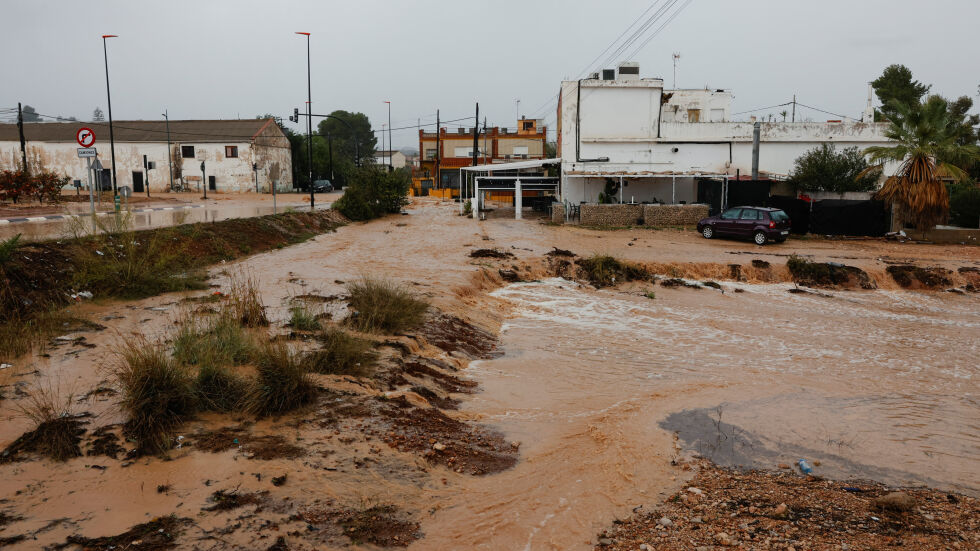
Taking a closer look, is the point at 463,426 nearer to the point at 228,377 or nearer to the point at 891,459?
the point at 228,377

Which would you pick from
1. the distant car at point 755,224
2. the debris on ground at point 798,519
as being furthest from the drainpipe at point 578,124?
the debris on ground at point 798,519

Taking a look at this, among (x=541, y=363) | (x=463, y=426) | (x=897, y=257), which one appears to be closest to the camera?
(x=463, y=426)

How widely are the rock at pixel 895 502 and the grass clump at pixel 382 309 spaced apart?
7.42m

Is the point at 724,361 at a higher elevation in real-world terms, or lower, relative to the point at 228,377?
lower

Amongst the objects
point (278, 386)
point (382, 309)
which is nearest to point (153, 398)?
point (278, 386)

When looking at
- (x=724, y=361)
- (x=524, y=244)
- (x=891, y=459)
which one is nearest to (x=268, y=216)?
(x=524, y=244)

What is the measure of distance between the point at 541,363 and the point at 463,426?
3717 mm

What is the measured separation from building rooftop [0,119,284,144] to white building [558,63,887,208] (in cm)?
3234

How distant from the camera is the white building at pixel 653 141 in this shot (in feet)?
124

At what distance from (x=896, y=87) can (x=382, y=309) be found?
193 feet

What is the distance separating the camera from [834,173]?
33000 mm

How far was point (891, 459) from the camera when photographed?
7664 mm

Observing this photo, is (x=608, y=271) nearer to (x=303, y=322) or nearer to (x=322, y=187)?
(x=303, y=322)

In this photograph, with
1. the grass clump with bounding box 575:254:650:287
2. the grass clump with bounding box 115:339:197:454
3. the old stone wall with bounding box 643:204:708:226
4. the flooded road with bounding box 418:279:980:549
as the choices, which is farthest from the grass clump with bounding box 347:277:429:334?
the old stone wall with bounding box 643:204:708:226
